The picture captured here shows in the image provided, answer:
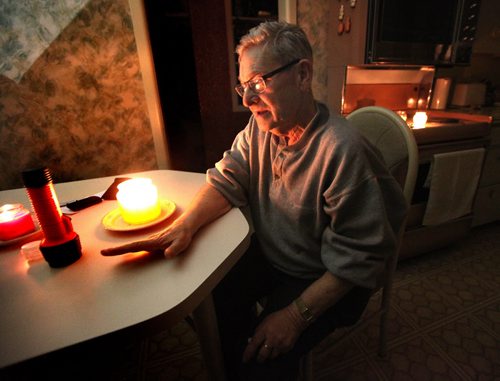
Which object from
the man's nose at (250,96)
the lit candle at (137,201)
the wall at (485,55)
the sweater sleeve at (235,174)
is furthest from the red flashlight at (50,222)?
the wall at (485,55)

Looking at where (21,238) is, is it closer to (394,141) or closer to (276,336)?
(276,336)

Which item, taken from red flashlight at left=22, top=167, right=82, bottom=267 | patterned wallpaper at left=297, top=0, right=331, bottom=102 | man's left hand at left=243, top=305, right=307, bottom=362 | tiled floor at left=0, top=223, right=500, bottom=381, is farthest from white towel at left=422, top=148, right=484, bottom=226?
red flashlight at left=22, top=167, right=82, bottom=267

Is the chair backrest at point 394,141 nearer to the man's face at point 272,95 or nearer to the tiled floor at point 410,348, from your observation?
the man's face at point 272,95

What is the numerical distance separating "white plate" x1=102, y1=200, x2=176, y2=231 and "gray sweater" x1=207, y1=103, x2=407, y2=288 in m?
0.16

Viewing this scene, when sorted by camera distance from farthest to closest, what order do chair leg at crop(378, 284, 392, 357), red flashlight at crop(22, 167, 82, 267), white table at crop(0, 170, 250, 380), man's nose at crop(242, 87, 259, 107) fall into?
chair leg at crop(378, 284, 392, 357) < man's nose at crop(242, 87, 259, 107) < red flashlight at crop(22, 167, 82, 267) < white table at crop(0, 170, 250, 380)

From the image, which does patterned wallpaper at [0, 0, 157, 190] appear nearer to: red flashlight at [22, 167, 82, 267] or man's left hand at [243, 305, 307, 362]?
red flashlight at [22, 167, 82, 267]

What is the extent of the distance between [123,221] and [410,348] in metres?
1.30

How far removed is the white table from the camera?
1.31 ft

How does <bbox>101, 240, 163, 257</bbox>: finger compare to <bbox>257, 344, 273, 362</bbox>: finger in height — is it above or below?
above

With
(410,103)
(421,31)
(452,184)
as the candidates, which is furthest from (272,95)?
(410,103)

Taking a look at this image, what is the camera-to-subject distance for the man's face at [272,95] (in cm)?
71

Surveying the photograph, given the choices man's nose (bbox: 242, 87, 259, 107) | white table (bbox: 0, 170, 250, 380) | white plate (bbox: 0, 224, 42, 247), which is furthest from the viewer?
man's nose (bbox: 242, 87, 259, 107)

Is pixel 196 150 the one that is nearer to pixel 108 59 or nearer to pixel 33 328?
pixel 108 59

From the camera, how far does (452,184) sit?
1.53 meters
